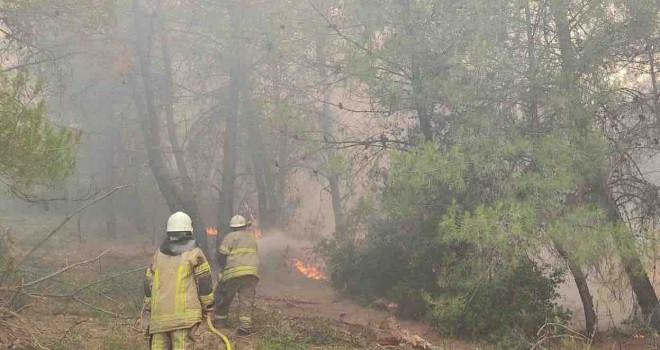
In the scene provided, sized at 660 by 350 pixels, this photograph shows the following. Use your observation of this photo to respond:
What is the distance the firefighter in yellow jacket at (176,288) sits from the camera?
523 cm

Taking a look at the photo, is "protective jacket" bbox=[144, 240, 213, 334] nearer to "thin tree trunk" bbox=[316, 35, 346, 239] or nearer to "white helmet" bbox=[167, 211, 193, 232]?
"white helmet" bbox=[167, 211, 193, 232]

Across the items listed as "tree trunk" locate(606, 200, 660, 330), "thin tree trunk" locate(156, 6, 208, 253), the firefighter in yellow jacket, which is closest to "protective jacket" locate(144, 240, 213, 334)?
the firefighter in yellow jacket

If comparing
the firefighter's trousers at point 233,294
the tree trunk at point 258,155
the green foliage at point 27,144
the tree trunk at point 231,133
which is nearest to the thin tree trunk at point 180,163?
the tree trunk at point 231,133

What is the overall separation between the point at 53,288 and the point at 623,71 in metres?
11.0

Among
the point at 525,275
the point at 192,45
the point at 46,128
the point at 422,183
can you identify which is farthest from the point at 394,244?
the point at 192,45

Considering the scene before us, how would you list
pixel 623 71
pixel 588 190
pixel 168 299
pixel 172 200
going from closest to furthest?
pixel 168 299
pixel 588 190
pixel 623 71
pixel 172 200

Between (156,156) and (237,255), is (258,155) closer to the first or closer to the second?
(156,156)

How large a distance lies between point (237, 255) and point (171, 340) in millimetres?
2845

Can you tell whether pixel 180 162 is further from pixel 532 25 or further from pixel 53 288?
pixel 532 25

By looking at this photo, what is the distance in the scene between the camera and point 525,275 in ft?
33.7

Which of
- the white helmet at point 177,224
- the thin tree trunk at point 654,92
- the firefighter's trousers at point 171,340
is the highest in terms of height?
the thin tree trunk at point 654,92

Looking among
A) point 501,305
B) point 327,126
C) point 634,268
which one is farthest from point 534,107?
point 327,126

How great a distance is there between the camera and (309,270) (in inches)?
726

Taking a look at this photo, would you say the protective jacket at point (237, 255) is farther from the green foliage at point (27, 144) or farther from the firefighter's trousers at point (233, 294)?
the green foliage at point (27, 144)
